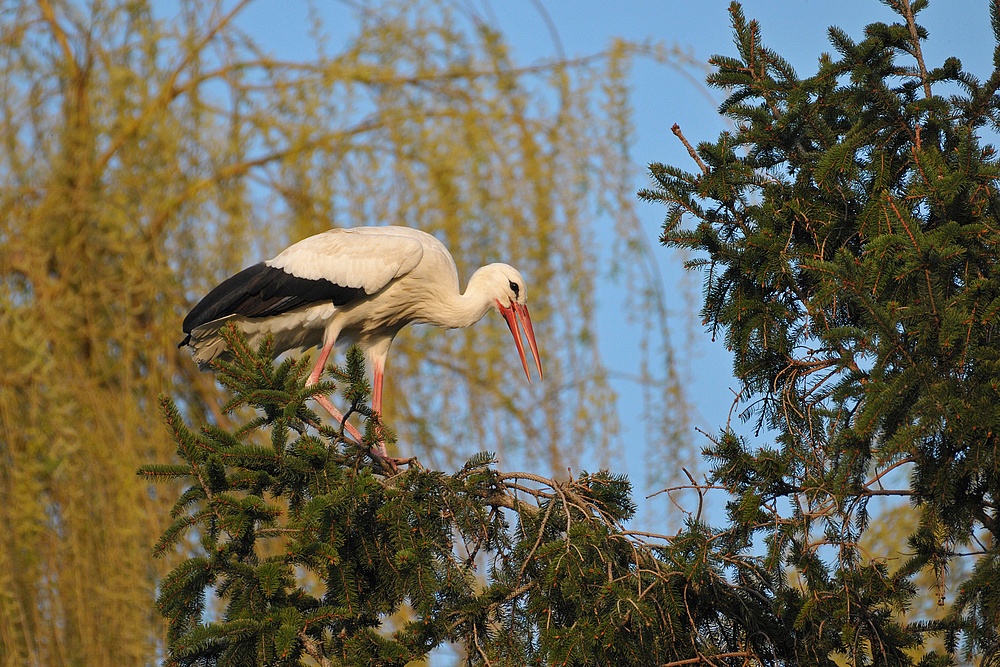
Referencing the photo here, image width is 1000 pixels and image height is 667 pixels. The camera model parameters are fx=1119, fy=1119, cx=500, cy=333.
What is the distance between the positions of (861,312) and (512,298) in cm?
297

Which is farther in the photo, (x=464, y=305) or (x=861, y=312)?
(x=464, y=305)

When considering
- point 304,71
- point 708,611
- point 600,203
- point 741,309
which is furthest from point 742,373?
point 304,71

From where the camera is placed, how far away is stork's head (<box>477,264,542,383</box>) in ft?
19.1

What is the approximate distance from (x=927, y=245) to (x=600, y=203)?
10.5 feet

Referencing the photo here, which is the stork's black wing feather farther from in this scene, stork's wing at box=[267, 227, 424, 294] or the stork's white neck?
the stork's white neck

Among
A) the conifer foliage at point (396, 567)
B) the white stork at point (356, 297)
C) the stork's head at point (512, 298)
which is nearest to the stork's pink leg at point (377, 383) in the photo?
the white stork at point (356, 297)

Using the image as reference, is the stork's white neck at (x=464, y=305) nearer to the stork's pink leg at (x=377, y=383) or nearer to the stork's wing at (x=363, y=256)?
the stork's wing at (x=363, y=256)

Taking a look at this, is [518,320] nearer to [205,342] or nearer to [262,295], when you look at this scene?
[262,295]

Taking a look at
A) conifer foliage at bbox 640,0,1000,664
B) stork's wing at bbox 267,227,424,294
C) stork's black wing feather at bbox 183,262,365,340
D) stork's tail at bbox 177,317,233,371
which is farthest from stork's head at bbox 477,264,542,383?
conifer foliage at bbox 640,0,1000,664

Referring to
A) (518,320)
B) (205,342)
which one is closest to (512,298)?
(518,320)

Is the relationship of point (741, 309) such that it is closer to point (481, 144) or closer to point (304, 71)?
point (481, 144)

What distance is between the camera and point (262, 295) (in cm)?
547

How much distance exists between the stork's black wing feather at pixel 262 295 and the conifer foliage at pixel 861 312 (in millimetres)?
2408

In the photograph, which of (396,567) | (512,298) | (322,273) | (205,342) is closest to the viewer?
(396,567)
